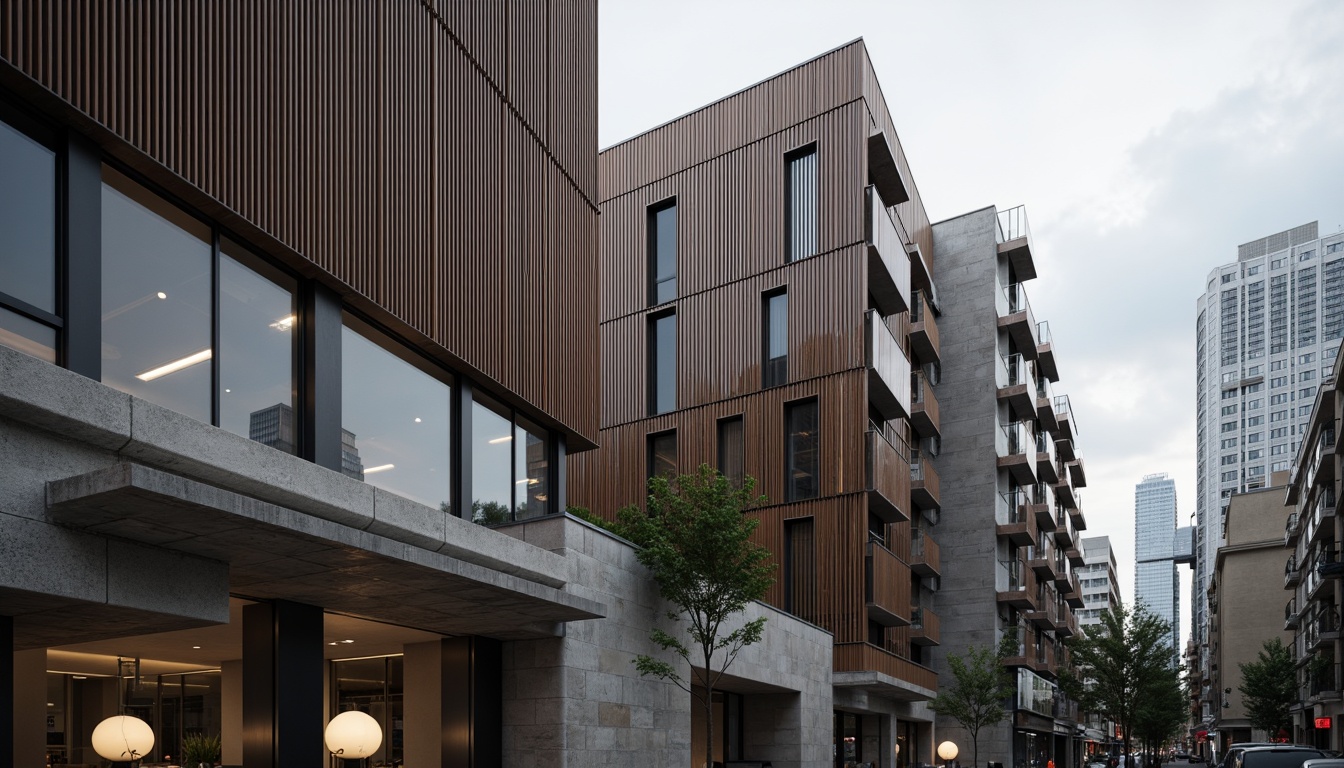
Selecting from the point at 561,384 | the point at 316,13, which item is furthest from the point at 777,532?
the point at 316,13

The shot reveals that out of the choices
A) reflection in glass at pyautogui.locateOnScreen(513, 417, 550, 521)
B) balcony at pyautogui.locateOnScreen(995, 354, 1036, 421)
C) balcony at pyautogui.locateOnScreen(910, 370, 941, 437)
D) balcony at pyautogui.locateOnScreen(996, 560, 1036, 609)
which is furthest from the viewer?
balcony at pyautogui.locateOnScreen(995, 354, 1036, 421)

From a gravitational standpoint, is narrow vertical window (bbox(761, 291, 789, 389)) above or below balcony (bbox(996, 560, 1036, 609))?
above

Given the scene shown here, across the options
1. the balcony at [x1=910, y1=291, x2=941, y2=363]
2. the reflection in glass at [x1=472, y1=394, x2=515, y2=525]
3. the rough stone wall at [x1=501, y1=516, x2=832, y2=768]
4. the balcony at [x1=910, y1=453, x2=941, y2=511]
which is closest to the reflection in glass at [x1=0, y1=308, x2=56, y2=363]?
the reflection in glass at [x1=472, y1=394, x2=515, y2=525]

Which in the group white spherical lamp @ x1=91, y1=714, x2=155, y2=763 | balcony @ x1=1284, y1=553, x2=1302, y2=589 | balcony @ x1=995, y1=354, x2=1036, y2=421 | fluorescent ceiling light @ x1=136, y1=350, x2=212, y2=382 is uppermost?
balcony @ x1=995, y1=354, x2=1036, y2=421

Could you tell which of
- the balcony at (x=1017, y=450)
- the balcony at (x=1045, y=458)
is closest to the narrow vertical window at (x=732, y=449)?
the balcony at (x=1017, y=450)

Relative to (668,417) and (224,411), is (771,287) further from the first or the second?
(224,411)

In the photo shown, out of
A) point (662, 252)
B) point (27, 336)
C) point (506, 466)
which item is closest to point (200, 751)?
point (506, 466)

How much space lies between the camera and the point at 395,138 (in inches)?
633

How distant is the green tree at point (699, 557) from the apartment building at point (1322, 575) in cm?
4077

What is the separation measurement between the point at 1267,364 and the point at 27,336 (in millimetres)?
204697

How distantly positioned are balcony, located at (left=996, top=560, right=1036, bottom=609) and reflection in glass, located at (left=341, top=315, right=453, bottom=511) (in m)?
38.7

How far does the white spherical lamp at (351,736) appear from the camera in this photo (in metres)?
11.6

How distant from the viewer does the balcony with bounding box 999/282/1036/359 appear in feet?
179

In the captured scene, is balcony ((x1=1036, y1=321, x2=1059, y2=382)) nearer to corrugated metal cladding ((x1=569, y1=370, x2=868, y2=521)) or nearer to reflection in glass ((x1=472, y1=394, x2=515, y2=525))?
corrugated metal cladding ((x1=569, y1=370, x2=868, y2=521))
